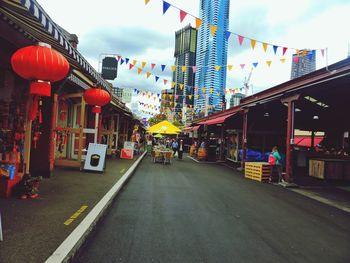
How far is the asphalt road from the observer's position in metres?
3.95

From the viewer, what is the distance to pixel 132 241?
4.28 metres

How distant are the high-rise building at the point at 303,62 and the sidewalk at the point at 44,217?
988cm

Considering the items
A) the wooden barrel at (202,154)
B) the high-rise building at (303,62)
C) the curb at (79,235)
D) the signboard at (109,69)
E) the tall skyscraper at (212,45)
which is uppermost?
the signboard at (109,69)

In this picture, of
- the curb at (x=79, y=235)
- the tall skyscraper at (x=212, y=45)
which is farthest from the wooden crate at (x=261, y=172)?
the curb at (x=79, y=235)

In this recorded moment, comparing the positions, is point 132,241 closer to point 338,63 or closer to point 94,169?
point 94,169

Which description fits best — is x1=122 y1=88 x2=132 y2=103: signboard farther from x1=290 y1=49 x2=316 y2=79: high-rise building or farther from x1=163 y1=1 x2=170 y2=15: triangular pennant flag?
x1=163 y1=1 x2=170 y2=15: triangular pennant flag

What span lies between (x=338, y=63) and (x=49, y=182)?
941 centimetres

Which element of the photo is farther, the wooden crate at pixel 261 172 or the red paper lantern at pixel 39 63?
the wooden crate at pixel 261 172

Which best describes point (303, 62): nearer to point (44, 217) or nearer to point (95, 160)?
point (95, 160)

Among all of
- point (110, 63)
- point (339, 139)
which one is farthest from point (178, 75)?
point (339, 139)

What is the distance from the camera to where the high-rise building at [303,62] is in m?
11.9

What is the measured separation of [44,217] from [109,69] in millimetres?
27209

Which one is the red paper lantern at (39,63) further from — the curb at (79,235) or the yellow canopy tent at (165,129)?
the yellow canopy tent at (165,129)

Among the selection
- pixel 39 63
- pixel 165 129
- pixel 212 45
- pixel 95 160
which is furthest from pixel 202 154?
pixel 39 63
